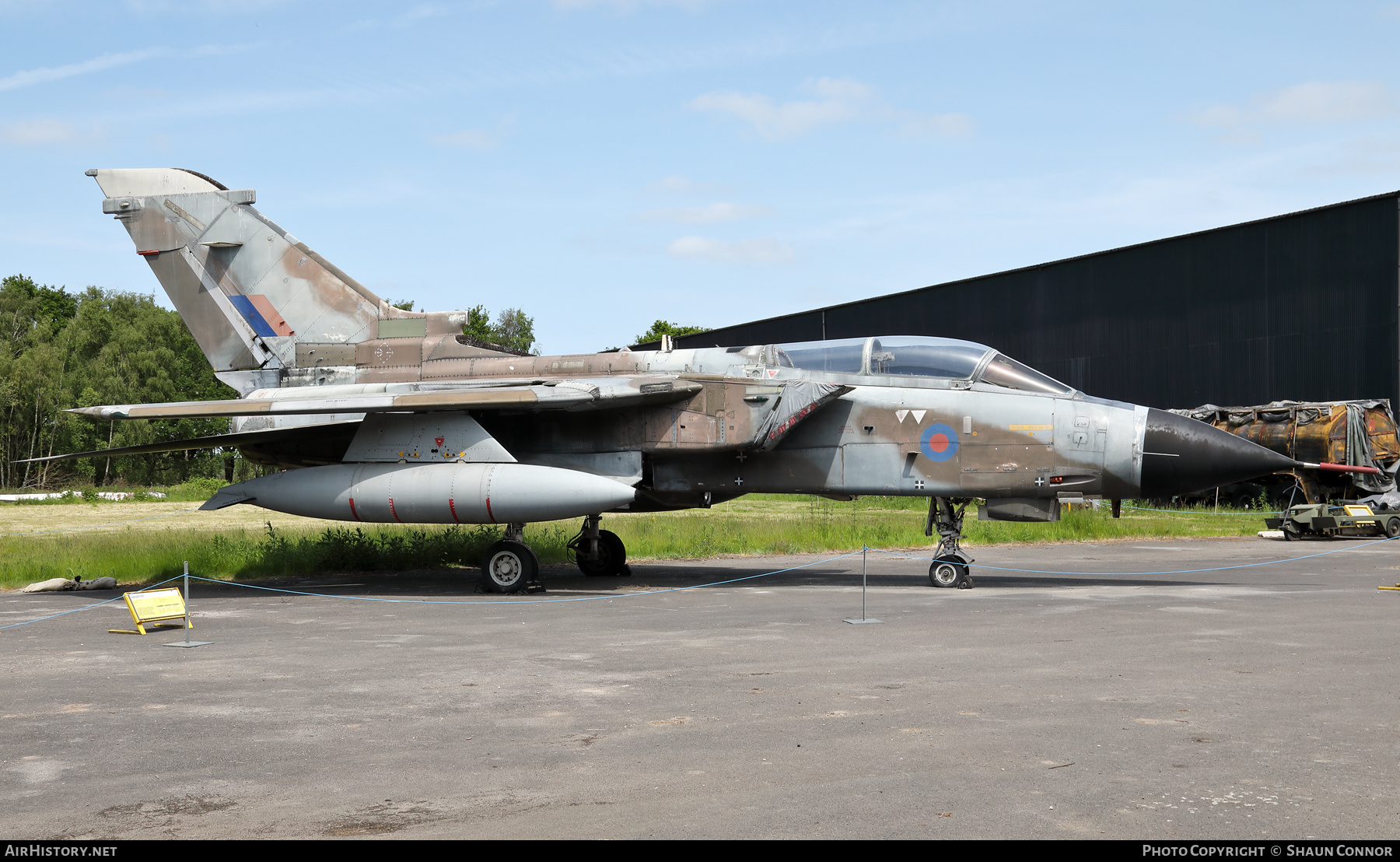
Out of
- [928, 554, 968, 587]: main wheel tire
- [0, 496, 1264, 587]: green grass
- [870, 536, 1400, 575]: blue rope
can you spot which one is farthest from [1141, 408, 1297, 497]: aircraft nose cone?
[0, 496, 1264, 587]: green grass

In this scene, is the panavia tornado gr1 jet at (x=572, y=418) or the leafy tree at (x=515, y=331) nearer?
the panavia tornado gr1 jet at (x=572, y=418)

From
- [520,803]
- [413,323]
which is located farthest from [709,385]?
[520,803]

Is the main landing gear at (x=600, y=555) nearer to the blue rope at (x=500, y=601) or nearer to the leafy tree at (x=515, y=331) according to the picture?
the blue rope at (x=500, y=601)

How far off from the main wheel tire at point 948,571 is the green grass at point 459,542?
5.31m

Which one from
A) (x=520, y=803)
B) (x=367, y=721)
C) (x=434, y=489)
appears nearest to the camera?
(x=520, y=803)

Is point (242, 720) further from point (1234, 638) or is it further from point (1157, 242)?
point (1157, 242)

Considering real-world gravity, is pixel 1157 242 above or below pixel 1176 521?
above

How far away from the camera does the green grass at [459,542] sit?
16.1 m

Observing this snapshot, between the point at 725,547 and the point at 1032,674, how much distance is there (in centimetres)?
1212

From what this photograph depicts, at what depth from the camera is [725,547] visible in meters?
19.5

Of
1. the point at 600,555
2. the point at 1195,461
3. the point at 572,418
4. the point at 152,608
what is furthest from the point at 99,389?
the point at 1195,461

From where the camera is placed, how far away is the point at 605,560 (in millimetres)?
16094

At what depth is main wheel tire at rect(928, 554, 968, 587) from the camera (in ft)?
43.8

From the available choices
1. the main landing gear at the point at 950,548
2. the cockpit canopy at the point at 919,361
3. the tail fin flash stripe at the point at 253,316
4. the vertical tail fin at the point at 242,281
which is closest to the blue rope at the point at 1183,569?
the main landing gear at the point at 950,548
